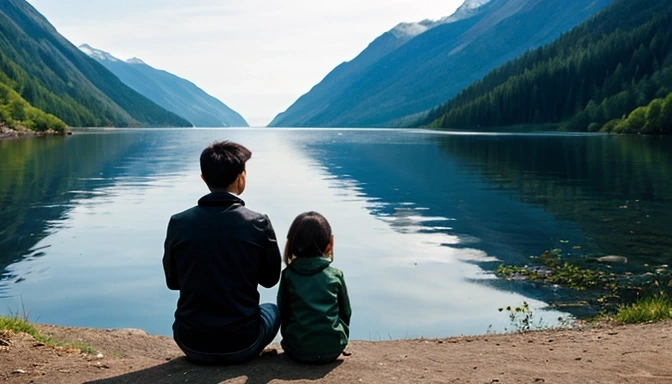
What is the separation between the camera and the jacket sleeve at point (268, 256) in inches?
333

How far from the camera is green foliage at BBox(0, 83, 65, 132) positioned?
148375mm

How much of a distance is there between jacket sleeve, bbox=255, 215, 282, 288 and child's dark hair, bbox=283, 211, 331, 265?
0.41m

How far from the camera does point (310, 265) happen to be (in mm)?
8922

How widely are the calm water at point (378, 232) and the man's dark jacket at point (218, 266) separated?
268 inches

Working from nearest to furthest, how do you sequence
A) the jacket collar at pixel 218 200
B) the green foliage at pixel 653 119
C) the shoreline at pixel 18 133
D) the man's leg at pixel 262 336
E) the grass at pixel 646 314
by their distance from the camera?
1. the jacket collar at pixel 218 200
2. the man's leg at pixel 262 336
3. the grass at pixel 646 314
4. the green foliage at pixel 653 119
5. the shoreline at pixel 18 133

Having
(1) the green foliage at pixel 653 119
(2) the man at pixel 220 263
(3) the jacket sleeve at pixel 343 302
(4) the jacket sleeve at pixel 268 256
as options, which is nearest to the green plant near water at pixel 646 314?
(3) the jacket sleeve at pixel 343 302

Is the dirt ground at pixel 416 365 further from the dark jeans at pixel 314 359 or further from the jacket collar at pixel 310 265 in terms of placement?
the jacket collar at pixel 310 265

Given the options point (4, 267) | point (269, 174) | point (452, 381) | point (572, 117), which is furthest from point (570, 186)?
point (572, 117)

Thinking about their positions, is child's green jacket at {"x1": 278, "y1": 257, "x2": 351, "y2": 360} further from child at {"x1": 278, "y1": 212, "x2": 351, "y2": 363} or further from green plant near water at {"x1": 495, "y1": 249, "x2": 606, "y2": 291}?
green plant near water at {"x1": 495, "y1": 249, "x2": 606, "y2": 291}

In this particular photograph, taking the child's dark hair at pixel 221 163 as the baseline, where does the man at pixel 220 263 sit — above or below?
below

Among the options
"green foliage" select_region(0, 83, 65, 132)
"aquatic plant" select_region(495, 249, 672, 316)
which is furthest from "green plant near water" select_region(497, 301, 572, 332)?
"green foliage" select_region(0, 83, 65, 132)

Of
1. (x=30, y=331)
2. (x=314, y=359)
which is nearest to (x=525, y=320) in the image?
(x=314, y=359)

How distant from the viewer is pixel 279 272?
28.9 feet

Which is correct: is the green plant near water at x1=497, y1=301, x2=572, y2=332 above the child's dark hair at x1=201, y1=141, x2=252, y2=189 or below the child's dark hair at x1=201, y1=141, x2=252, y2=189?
below
